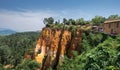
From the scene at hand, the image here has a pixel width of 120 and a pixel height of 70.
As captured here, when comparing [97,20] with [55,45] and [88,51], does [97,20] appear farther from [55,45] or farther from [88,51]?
[88,51]

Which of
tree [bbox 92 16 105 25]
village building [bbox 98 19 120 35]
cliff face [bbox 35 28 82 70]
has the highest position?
tree [bbox 92 16 105 25]

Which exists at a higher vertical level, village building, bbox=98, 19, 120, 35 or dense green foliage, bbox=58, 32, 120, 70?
village building, bbox=98, 19, 120, 35

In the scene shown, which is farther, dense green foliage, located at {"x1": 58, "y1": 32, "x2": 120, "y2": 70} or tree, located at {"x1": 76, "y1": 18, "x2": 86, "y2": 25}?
tree, located at {"x1": 76, "y1": 18, "x2": 86, "y2": 25}

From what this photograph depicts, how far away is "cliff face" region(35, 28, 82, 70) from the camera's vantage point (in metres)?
69.4

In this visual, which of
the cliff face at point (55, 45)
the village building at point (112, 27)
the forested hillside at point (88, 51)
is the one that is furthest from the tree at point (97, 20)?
the cliff face at point (55, 45)

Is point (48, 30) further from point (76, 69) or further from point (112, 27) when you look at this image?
point (76, 69)

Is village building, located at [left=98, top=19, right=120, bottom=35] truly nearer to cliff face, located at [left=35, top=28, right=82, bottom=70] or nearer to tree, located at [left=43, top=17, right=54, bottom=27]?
cliff face, located at [left=35, top=28, right=82, bottom=70]

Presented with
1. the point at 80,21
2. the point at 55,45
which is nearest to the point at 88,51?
the point at 55,45

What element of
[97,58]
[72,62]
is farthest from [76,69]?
[97,58]

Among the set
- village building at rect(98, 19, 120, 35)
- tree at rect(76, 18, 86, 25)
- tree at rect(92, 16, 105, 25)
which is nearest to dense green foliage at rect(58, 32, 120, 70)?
village building at rect(98, 19, 120, 35)

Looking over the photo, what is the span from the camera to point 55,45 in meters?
74.4

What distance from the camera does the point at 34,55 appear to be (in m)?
79.2

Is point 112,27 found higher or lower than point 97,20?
lower

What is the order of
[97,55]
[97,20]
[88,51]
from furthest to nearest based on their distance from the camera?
[97,20]
[88,51]
[97,55]
